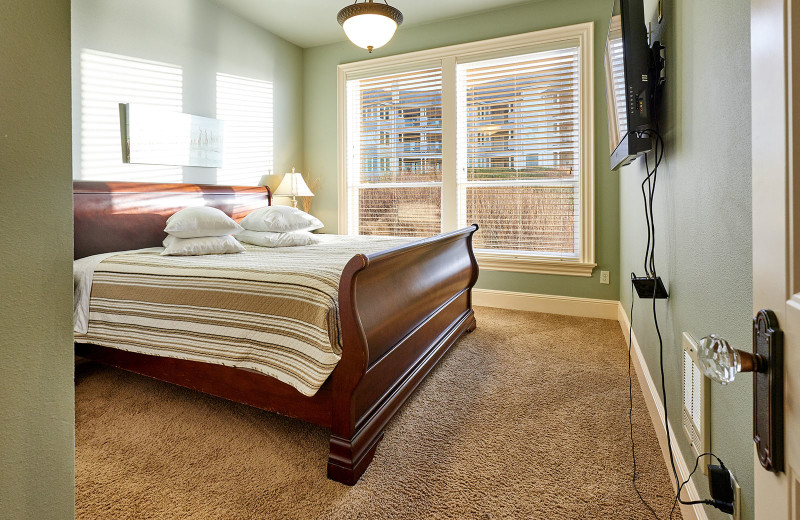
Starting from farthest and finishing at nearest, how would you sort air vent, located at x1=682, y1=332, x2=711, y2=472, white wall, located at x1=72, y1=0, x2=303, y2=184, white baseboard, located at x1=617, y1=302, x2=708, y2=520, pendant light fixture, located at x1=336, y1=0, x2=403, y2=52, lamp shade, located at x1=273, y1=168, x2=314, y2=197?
lamp shade, located at x1=273, y1=168, x2=314, y2=197 < white wall, located at x1=72, y1=0, x2=303, y2=184 < pendant light fixture, located at x1=336, y1=0, x2=403, y2=52 < white baseboard, located at x1=617, y1=302, x2=708, y2=520 < air vent, located at x1=682, y1=332, x2=711, y2=472

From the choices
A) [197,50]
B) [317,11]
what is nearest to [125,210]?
[197,50]

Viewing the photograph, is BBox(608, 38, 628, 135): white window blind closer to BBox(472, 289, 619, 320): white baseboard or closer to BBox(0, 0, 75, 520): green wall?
BBox(0, 0, 75, 520): green wall

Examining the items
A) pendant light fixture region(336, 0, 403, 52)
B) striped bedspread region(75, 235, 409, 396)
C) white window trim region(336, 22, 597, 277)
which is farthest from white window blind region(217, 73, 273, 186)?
striped bedspread region(75, 235, 409, 396)

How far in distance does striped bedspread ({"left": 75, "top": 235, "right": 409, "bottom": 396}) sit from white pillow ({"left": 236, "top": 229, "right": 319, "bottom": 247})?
65 cm

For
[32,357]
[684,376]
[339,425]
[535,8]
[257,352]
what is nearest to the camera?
[32,357]

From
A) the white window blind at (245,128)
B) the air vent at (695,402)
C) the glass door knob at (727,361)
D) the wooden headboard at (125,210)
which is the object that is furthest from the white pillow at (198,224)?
the glass door knob at (727,361)

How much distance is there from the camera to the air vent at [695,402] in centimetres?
109

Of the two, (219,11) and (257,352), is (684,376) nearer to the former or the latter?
(257,352)

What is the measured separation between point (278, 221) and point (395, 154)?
5.85 feet

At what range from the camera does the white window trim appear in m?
3.56


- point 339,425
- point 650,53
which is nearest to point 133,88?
point 339,425

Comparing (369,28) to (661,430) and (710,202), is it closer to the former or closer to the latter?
(710,202)

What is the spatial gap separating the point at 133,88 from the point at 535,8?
333 centimetres

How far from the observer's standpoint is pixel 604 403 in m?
2.05
